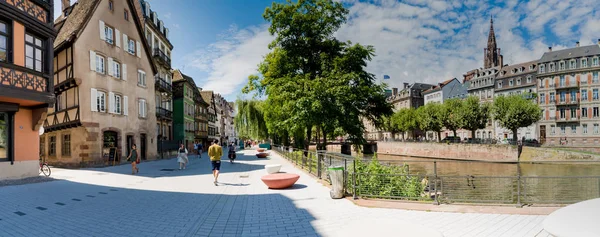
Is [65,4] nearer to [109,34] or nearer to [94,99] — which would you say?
[109,34]

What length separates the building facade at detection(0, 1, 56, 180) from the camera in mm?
12898

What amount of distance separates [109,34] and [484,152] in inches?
1762

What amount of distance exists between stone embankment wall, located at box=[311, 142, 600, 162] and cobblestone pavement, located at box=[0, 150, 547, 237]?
1461 inches

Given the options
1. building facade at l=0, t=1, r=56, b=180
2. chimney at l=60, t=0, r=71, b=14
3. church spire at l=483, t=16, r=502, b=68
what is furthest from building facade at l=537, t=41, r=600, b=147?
chimney at l=60, t=0, r=71, b=14

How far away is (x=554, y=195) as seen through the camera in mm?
8594

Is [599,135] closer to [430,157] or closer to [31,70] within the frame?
[430,157]

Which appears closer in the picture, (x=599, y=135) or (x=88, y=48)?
(x=88, y=48)

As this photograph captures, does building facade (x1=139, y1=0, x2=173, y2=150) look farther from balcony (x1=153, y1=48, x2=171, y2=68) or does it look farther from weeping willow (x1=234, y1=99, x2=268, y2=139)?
weeping willow (x1=234, y1=99, x2=268, y2=139)

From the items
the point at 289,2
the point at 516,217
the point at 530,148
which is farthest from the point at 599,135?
the point at 516,217

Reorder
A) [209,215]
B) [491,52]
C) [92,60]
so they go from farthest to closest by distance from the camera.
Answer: [491,52] < [92,60] < [209,215]

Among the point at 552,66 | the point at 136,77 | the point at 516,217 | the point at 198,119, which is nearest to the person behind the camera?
the point at 516,217

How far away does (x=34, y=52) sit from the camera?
47.3ft

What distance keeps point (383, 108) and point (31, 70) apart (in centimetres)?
1979

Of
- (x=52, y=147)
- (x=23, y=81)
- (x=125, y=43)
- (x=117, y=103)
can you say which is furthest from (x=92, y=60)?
(x=23, y=81)
